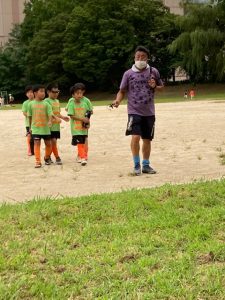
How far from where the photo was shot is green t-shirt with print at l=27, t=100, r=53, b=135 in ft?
30.5

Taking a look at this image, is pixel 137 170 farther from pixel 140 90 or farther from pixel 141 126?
pixel 140 90

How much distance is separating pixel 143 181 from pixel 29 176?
1.89 metres

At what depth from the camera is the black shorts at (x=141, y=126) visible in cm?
774

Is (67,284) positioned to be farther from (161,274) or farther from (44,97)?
(44,97)

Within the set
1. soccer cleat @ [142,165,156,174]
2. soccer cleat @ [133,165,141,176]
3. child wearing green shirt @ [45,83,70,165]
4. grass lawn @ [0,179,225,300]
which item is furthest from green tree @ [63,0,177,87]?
grass lawn @ [0,179,225,300]

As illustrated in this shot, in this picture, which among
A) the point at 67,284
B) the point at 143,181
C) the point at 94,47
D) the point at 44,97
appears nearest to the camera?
the point at 67,284

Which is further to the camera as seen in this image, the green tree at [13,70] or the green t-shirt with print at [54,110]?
the green tree at [13,70]

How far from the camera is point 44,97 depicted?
950 centimetres

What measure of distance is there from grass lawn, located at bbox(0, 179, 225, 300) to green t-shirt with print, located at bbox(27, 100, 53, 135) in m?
3.96

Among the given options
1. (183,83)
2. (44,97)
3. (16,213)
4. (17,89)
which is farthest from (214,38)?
(16,213)

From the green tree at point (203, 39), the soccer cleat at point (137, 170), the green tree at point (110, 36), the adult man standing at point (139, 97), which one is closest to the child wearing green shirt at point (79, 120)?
the adult man standing at point (139, 97)

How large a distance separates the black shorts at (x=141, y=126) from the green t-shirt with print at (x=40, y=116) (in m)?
2.09

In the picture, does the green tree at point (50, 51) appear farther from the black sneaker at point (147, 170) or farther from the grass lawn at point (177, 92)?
the black sneaker at point (147, 170)

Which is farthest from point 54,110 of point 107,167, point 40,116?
point 107,167
